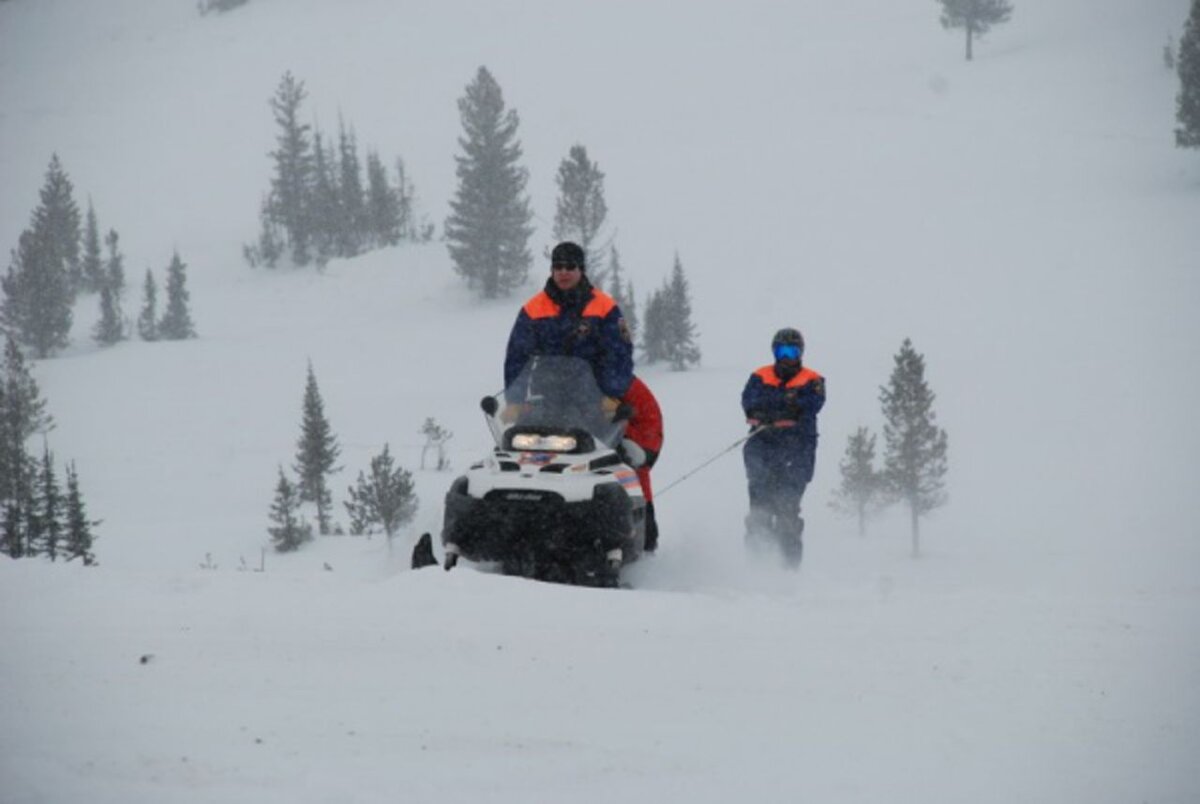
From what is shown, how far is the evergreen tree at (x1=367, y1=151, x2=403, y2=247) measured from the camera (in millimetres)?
54125

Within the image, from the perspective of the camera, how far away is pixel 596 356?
7.43m

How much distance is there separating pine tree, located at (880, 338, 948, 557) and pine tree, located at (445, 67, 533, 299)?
2645 centimetres

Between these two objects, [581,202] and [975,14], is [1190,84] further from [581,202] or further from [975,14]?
[581,202]

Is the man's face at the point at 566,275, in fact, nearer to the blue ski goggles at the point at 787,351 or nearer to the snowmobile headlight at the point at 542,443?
the snowmobile headlight at the point at 542,443

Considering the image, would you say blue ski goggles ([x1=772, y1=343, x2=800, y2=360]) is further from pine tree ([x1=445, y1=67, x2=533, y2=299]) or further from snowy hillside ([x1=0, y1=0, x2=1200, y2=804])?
pine tree ([x1=445, y1=67, x2=533, y2=299])

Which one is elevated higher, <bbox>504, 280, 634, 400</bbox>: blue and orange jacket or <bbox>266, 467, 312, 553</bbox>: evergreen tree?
<bbox>504, 280, 634, 400</bbox>: blue and orange jacket

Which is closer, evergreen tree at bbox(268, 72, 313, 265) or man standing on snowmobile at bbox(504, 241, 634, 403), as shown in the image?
man standing on snowmobile at bbox(504, 241, 634, 403)

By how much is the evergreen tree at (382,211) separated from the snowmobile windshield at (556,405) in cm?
4825

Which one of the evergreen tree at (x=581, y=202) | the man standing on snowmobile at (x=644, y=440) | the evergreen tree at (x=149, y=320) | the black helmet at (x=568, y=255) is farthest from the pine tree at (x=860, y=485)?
the evergreen tree at (x=149, y=320)

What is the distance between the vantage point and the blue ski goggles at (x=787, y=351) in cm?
937

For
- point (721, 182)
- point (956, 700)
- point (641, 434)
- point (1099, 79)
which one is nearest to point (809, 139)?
point (721, 182)

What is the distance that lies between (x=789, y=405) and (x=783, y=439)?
35 centimetres

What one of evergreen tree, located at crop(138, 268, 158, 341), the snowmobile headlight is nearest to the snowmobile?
the snowmobile headlight

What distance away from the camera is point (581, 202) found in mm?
41562
